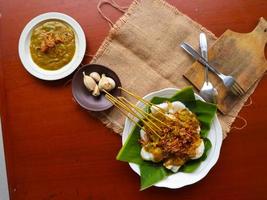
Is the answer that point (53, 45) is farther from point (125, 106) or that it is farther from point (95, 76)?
point (125, 106)

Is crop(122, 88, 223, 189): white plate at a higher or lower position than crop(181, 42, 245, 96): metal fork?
lower

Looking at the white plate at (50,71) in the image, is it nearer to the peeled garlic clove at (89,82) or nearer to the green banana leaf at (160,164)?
the peeled garlic clove at (89,82)

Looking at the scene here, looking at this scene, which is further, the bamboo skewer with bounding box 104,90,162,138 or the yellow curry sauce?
the yellow curry sauce

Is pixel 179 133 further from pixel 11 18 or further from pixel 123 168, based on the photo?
pixel 11 18

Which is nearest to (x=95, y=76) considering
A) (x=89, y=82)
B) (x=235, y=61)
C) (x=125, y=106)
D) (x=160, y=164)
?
(x=89, y=82)

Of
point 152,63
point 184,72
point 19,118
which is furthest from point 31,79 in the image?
point 184,72

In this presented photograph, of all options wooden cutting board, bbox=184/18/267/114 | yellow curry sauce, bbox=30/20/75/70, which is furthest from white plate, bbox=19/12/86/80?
wooden cutting board, bbox=184/18/267/114

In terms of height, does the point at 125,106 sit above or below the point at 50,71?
above

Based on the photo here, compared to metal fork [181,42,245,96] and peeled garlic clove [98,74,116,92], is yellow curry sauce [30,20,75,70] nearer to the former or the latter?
peeled garlic clove [98,74,116,92]
